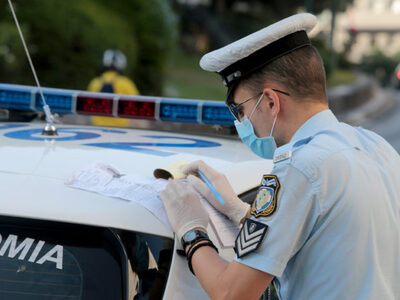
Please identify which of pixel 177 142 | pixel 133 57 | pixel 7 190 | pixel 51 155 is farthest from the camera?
pixel 133 57

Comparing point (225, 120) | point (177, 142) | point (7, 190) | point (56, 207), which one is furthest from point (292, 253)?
point (225, 120)

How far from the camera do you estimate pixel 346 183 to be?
141cm

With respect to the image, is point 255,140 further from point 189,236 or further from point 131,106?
point 131,106

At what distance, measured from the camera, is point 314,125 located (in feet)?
5.10

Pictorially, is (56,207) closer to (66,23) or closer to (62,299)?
(62,299)

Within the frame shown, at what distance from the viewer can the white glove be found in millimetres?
1737

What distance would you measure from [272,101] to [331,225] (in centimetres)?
36

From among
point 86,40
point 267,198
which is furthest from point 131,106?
point 86,40

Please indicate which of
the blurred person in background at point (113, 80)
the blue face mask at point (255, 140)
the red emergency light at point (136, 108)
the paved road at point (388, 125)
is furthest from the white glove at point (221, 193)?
the paved road at point (388, 125)

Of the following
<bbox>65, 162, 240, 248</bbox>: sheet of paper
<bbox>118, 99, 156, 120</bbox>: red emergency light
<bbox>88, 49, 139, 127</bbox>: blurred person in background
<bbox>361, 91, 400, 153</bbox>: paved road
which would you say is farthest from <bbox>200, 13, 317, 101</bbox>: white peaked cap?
<bbox>361, 91, 400, 153</bbox>: paved road

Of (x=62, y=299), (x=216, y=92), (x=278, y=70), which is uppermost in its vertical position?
(x=278, y=70)

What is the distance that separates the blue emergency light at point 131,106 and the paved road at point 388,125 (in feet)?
34.1

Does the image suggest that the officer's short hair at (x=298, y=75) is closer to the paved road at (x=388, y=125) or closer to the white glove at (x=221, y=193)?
the white glove at (x=221, y=193)

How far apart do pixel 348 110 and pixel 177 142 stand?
16.1m
